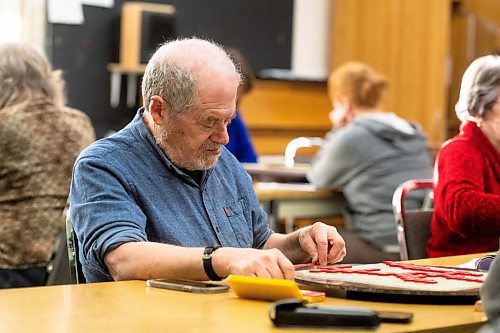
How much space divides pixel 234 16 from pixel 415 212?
560cm

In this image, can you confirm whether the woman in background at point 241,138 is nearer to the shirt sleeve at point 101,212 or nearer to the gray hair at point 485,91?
the gray hair at point 485,91

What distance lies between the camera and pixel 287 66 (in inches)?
356

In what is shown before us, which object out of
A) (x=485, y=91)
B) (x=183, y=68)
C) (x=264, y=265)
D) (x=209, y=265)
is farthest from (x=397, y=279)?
(x=485, y=91)

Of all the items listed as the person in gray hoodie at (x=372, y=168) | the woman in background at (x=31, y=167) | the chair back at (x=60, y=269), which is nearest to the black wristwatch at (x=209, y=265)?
the chair back at (x=60, y=269)

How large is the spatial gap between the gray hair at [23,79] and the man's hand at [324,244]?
1640 millimetres

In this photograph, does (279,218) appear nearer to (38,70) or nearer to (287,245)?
(38,70)

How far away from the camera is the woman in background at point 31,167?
3.54 m

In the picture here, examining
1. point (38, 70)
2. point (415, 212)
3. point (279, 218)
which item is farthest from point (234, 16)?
point (415, 212)

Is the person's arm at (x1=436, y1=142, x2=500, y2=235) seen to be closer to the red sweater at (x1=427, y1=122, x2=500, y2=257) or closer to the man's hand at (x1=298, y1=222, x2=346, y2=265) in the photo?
the red sweater at (x1=427, y1=122, x2=500, y2=257)

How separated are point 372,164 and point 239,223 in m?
2.58

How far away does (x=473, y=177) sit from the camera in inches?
124

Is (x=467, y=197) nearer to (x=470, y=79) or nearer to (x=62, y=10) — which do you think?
(x=470, y=79)

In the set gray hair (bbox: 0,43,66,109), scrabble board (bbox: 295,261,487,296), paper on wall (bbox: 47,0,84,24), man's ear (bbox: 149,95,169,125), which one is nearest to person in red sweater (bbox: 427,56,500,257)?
scrabble board (bbox: 295,261,487,296)

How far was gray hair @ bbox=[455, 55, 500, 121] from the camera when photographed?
3.23 m
